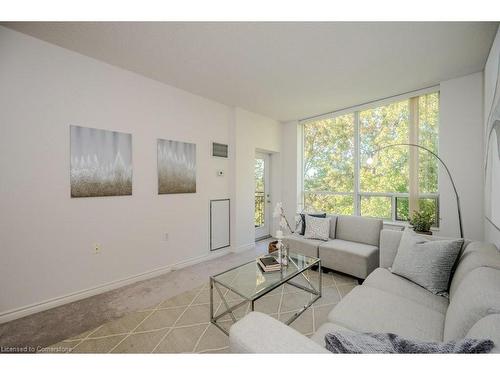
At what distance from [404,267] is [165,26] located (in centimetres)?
283

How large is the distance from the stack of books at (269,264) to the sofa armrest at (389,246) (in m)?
1.04

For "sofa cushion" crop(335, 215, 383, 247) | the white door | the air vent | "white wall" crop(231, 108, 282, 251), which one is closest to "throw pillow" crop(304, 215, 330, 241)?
"sofa cushion" crop(335, 215, 383, 247)

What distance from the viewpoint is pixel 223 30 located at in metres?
1.85

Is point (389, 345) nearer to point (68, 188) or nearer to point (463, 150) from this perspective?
point (68, 188)

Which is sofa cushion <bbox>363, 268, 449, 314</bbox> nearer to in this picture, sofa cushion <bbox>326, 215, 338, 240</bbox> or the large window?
sofa cushion <bbox>326, 215, 338, 240</bbox>

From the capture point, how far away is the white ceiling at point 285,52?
6.02 ft

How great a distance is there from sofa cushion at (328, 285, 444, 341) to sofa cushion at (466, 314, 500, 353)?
402 millimetres

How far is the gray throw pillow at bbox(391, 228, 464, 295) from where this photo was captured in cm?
153

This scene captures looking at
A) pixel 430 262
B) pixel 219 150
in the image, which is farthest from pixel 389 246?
pixel 219 150

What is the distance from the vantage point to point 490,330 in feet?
2.41

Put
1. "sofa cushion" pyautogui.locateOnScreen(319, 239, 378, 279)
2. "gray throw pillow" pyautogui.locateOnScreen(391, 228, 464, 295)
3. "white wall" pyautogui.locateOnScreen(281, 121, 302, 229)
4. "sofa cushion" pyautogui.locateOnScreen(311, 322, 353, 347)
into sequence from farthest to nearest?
"white wall" pyautogui.locateOnScreen(281, 121, 302, 229) < "sofa cushion" pyautogui.locateOnScreen(319, 239, 378, 279) < "gray throw pillow" pyautogui.locateOnScreen(391, 228, 464, 295) < "sofa cushion" pyautogui.locateOnScreen(311, 322, 353, 347)

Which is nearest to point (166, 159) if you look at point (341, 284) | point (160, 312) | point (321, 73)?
point (160, 312)

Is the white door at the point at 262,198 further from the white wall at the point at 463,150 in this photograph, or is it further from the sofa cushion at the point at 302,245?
the white wall at the point at 463,150

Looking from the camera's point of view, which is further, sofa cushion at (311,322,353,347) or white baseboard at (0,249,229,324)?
white baseboard at (0,249,229,324)
